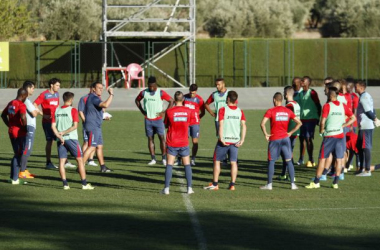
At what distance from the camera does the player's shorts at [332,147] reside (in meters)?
15.7

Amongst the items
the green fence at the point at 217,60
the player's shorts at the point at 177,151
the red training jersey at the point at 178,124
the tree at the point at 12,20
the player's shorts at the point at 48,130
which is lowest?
the player's shorts at the point at 177,151

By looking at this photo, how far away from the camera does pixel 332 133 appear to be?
15711 mm

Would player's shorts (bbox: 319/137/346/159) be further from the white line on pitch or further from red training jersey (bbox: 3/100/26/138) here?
red training jersey (bbox: 3/100/26/138)

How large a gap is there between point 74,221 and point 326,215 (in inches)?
149

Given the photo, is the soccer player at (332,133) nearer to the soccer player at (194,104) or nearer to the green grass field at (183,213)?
the green grass field at (183,213)

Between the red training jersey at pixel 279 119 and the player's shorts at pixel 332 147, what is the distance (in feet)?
2.55

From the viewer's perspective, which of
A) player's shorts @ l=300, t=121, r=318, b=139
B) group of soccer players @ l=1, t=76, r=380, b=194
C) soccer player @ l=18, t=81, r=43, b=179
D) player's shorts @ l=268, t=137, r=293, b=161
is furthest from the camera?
player's shorts @ l=300, t=121, r=318, b=139

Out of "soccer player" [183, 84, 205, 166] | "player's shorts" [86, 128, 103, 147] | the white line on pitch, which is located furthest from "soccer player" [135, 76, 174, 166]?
the white line on pitch

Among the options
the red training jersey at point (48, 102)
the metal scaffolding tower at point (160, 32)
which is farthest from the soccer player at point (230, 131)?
the metal scaffolding tower at point (160, 32)

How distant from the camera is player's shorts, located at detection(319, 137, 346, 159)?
15.7 meters

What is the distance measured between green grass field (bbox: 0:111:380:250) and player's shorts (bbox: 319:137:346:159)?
625 mm

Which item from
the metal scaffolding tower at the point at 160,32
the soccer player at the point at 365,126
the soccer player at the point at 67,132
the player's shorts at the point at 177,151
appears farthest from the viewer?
the metal scaffolding tower at the point at 160,32

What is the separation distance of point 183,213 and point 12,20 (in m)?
44.1

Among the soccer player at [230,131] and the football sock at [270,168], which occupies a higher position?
the soccer player at [230,131]
